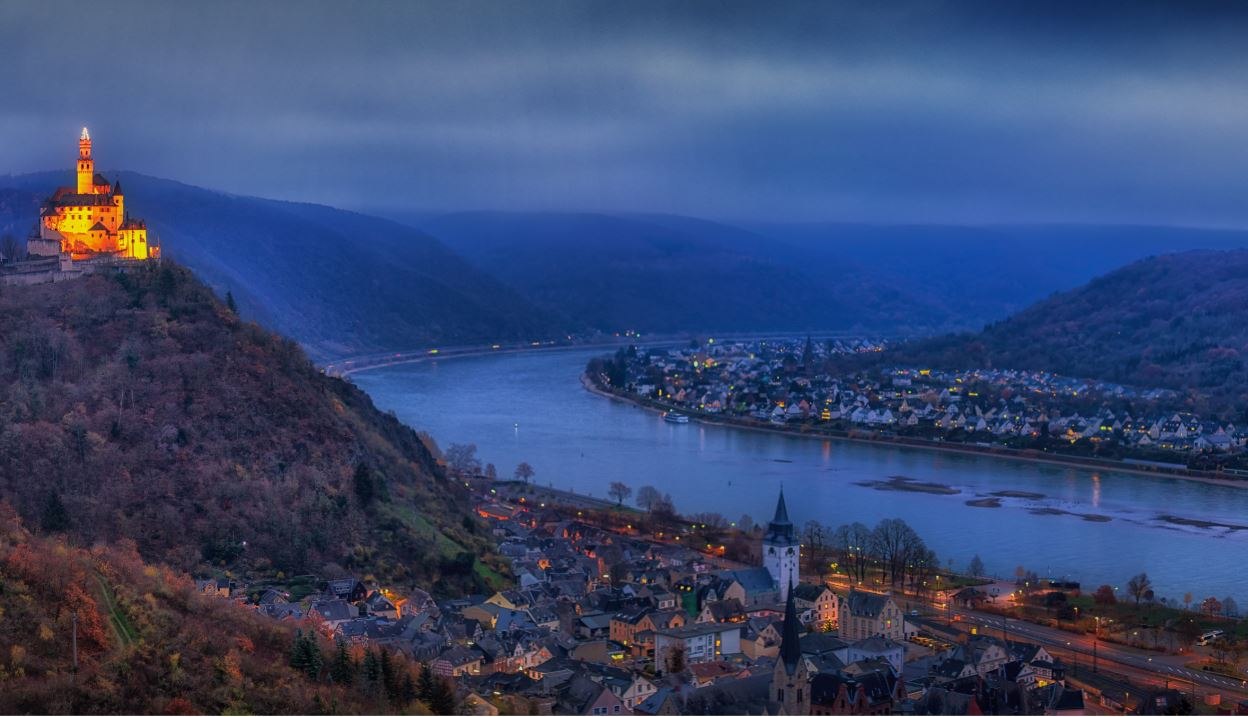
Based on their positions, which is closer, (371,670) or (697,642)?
(371,670)

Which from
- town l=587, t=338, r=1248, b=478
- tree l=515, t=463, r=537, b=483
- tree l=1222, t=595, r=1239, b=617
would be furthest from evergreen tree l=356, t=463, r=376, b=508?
town l=587, t=338, r=1248, b=478

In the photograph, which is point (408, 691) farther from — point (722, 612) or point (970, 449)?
point (970, 449)

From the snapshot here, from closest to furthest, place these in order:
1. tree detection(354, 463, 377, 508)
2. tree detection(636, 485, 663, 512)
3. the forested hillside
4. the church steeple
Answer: the forested hillside, the church steeple, tree detection(354, 463, 377, 508), tree detection(636, 485, 663, 512)

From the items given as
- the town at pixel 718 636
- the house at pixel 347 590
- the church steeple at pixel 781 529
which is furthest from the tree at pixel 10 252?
the church steeple at pixel 781 529

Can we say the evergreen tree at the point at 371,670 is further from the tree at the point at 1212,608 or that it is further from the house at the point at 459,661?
the tree at the point at 1212,608

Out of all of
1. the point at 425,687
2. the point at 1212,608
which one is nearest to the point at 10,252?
the point at 425,687

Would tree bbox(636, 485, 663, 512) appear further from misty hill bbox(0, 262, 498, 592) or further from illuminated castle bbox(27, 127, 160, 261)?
illuminated castle bbox(27, 127, 160, 261)
